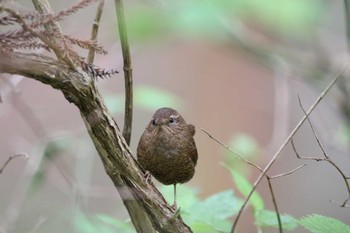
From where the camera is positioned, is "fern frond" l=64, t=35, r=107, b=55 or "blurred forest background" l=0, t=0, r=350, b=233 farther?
"blurred forest background" l=0, t=0, r=350, b=233

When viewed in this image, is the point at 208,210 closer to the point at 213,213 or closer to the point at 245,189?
the point at 213,213

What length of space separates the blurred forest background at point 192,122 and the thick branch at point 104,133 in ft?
1.45

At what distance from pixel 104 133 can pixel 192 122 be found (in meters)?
4.71

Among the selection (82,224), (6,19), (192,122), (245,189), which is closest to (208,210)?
(245,189)

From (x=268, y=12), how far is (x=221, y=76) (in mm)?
5582

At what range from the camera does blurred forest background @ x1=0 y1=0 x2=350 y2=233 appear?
2836 millimetres

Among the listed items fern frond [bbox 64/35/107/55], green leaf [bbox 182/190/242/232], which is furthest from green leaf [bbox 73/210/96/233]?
fern frond [bbox 64/35/107/55]

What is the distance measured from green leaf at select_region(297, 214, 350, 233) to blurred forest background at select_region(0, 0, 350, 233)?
1.11 feet

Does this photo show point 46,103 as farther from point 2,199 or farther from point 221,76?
point 221,76

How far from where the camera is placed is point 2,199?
15.7ft

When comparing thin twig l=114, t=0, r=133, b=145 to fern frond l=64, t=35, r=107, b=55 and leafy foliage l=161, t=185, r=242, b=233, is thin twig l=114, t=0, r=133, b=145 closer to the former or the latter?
fern frond l=64, t=35, r=107, b=55

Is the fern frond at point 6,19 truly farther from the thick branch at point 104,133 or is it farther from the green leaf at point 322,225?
the green leaf at point 322,225

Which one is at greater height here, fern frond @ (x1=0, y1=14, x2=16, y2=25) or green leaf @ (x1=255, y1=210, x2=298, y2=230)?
fern frond @ (x1=0, y1=14, x2=16, y2=25)

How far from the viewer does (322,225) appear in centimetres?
160
